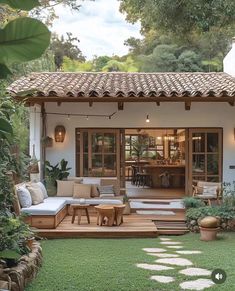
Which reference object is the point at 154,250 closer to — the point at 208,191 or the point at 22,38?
the point at 208,191

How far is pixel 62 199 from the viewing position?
10.1 m

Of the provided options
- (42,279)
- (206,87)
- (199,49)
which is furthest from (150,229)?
(199,49)

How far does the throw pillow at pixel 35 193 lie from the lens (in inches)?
361

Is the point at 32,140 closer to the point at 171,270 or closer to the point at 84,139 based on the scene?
the point at 84,139

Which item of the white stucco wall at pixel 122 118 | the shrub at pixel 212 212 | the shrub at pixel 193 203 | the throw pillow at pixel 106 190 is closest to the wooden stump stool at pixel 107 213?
the shrub at pixel 212 212

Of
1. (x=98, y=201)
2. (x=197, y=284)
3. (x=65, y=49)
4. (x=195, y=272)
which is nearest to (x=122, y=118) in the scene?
(x=98, y=201)

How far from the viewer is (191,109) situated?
37.7ft

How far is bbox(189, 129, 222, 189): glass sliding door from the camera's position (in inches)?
450

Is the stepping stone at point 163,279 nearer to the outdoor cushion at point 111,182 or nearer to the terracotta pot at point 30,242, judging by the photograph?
the terracotta pot at point 30,242

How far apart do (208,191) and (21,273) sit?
6462mm

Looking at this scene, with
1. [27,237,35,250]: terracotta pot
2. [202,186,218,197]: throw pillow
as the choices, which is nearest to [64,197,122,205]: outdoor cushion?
[202,186,218,197]: throw pillow

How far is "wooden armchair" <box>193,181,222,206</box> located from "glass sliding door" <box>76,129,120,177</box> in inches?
81.4

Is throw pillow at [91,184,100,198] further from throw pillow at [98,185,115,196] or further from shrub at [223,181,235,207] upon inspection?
shrub at [223,181,235,207]

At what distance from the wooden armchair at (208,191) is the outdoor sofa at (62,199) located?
6.07 feet
